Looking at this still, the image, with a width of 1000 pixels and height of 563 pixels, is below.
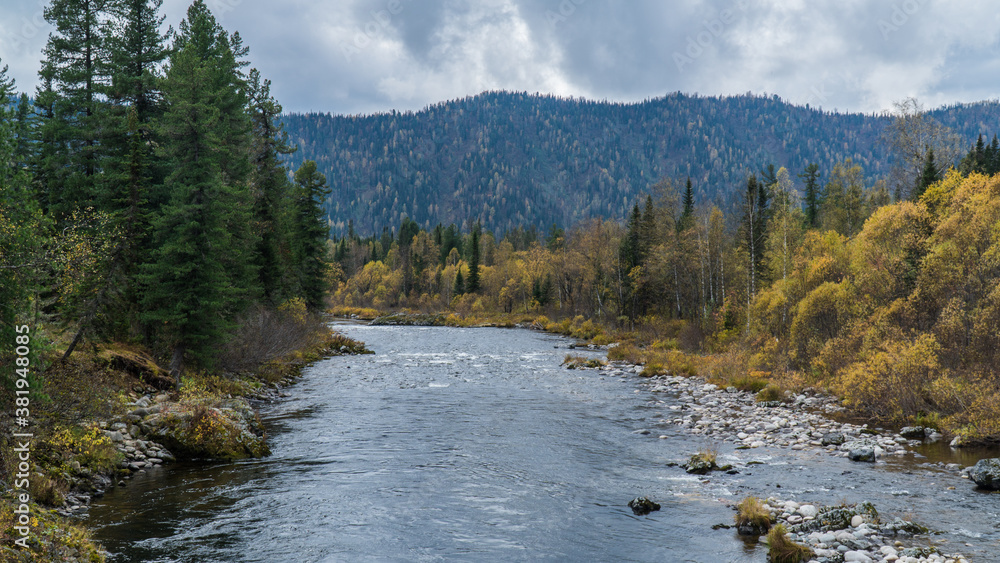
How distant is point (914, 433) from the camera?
15.5 metres

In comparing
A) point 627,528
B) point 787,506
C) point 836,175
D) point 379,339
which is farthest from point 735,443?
point 836,175

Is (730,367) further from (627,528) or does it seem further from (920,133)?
(920,133)

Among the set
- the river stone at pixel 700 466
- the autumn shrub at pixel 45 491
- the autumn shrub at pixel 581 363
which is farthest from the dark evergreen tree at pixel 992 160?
the autumn shrub at pixel 45 491

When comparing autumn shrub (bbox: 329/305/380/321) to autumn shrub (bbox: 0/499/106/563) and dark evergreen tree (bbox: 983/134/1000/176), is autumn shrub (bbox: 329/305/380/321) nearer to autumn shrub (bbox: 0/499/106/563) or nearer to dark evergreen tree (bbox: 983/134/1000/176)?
dark evergreen tree (bbox: 983/134/1000/176)

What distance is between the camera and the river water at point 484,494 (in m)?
9.34

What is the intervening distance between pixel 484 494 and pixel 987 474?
10746mm

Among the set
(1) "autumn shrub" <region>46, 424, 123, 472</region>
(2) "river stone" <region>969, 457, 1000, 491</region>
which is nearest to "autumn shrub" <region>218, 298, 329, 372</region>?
(1) "autumn shrub" <region>46, 424, 123, 472</region>

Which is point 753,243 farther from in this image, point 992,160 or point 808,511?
point 992,160

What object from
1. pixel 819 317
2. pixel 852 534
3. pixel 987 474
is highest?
pixel 819 317

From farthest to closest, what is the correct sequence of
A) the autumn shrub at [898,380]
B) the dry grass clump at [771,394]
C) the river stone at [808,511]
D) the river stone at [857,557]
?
1. the dry grass clump at [771,394]
2. the autumn shrub at [898,380]
3. the river stone at [808,511]
4. the river stone at [857,557]

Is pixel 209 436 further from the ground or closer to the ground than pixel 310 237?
closer to the ground

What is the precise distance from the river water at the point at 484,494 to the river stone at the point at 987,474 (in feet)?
0.95

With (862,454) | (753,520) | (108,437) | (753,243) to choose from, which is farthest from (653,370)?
(108,437)

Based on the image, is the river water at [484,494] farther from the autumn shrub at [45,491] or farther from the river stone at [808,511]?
the river stone at [808,511]
